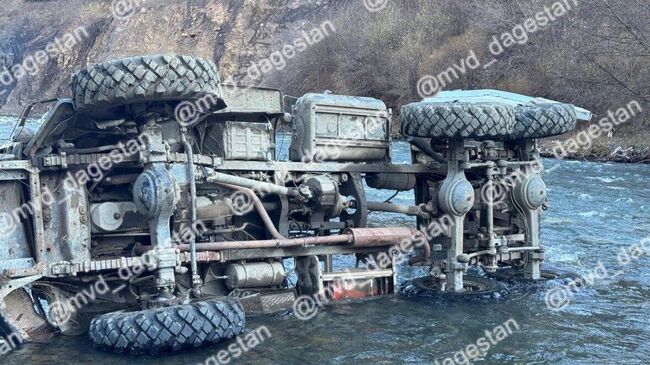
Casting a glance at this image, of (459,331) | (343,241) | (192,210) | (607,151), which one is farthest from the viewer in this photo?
(607,151)

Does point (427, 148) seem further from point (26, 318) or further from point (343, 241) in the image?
point (26, 318)

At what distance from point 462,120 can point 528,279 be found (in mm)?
2038

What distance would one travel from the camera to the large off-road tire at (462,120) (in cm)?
739

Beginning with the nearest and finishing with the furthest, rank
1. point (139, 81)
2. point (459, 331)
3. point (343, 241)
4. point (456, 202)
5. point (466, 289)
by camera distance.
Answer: point (139, 81) → point (459, 331) → point (343, 241) → point (456, 202) → point (466, 289)

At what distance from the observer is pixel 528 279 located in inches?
328

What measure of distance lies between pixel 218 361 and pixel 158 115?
2.02 meters

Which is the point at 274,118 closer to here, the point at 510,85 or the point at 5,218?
the point at 5,218

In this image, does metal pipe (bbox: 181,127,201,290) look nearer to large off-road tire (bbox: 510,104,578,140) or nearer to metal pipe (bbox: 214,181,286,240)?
metal pipe (bbox: 214,181,286,240)

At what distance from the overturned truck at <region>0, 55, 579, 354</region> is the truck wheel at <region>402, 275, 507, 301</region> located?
3 centimetres

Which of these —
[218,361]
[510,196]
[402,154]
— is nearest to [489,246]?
[510,196]

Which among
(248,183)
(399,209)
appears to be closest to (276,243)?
(248,183)

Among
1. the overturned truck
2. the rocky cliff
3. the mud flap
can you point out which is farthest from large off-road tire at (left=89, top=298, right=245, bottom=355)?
the rocky cliff

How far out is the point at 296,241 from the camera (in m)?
7.04

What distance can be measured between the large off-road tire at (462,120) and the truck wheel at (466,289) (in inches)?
59.7
